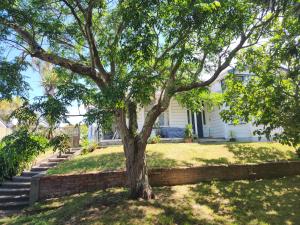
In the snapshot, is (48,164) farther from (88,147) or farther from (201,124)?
(201,124)

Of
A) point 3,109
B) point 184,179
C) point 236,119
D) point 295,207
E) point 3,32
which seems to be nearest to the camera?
point 3,32

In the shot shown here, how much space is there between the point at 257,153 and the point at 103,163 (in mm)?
6892

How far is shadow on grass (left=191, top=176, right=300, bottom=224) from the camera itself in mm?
7102

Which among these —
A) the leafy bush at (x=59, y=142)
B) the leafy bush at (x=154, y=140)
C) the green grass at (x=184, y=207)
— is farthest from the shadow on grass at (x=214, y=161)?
the leafy bush at (x=59, y=142)

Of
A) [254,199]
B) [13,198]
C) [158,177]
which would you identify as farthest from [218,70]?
[13,198]

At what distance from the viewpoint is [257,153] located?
1230 centimetres

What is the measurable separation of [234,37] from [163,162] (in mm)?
5345

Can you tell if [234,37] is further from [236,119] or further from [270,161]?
[270,161]

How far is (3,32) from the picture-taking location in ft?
22.5

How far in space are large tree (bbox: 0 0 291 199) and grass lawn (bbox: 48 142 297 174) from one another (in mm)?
2767

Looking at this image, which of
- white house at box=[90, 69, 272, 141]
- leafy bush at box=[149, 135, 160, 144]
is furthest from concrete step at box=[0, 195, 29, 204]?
white house at box=[90, 69, 272, 141]

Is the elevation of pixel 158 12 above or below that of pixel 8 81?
above

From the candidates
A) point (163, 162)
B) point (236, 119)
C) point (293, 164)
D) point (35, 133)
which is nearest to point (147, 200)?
point (163, 162)

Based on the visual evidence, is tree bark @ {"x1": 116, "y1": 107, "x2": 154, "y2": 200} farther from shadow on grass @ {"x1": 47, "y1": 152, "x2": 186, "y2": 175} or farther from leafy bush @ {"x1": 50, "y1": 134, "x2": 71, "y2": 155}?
shadow on grass @ {"x1": 47, "y1": 152, "x2": 186, "y2": 175}
